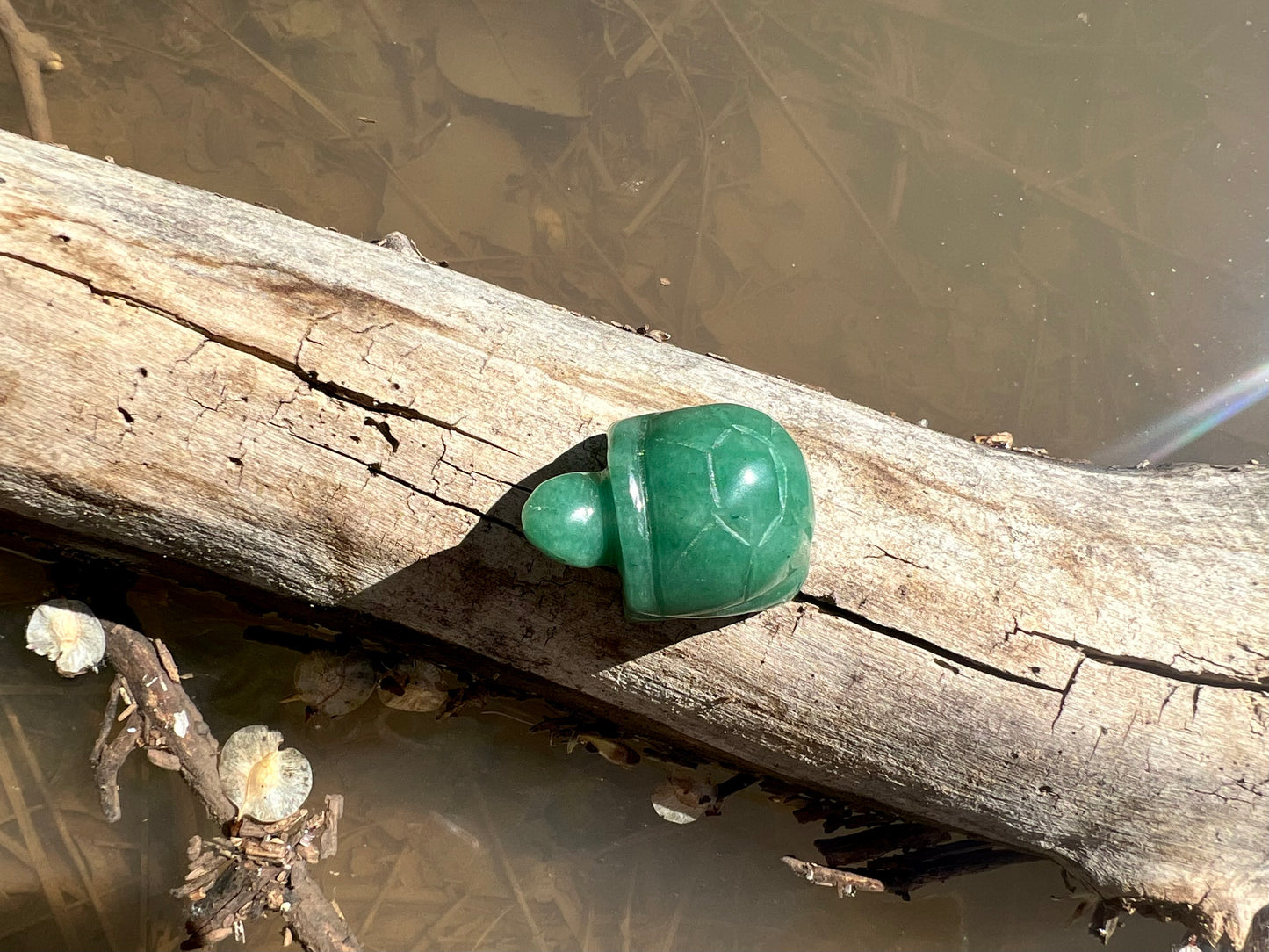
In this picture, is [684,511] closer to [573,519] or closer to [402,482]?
[573,519]

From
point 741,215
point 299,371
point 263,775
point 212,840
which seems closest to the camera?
point 299,371

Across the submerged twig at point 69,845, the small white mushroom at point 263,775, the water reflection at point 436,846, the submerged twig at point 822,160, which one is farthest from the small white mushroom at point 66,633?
the submerged twig at point 822,160

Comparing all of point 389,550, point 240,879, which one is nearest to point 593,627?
point 389,550

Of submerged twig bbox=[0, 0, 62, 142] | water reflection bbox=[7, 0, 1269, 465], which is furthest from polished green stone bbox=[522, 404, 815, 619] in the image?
submerged twig bbox=[0, 0, 62, 142]

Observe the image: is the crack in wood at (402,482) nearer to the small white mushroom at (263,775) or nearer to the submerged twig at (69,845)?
the small white mushroom at (263,775)

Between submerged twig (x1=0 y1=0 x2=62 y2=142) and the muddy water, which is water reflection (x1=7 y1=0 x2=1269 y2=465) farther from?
submerged twig (x1=0 y1=0 x2=62 y2=142)

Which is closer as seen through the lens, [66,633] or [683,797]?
[66,633]

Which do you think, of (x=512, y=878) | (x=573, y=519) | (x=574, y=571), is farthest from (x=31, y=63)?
(x=512, y=878)
